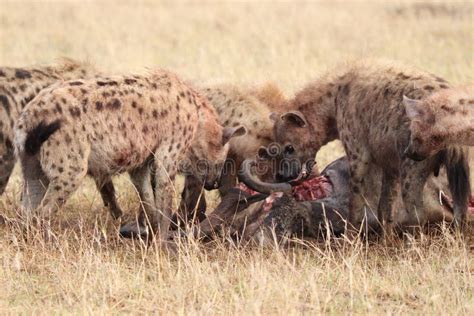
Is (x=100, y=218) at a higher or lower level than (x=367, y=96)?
lower

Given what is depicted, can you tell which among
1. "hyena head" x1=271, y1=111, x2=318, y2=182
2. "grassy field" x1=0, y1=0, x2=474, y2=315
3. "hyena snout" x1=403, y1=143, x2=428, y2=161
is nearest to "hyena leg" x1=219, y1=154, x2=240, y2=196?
"hyena head" x1=271, y1=111, x2=318, y2=182

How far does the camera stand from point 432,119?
232 inches

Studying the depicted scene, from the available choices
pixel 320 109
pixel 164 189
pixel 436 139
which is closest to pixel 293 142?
pixel 320 109

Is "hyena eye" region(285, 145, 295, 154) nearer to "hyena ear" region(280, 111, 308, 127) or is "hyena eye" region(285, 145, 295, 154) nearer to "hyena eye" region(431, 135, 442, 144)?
"hyena ear" region(280, 111, 308, 127)

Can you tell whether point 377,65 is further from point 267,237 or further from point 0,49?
point 0,49

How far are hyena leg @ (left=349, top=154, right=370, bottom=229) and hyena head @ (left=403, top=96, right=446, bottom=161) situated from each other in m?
0.82

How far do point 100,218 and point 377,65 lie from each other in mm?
2147

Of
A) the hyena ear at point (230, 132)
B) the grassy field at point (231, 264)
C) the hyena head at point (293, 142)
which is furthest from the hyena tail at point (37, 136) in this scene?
the hyena head at point (293, 142)

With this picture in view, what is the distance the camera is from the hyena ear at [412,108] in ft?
19.5

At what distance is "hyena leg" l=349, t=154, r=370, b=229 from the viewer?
22.1 ft

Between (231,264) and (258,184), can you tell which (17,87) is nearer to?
→ (258,184)

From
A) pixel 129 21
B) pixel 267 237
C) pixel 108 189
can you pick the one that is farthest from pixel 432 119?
pixel 129 21

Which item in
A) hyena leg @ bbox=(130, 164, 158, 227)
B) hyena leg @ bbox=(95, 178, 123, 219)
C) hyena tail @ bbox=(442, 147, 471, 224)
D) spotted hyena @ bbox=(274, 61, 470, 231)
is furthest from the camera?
hyena leg @ bbox=(95, 178, 123, 219)

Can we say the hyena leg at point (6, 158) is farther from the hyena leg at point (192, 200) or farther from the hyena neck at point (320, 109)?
the hyena neck at point (320, 109)
